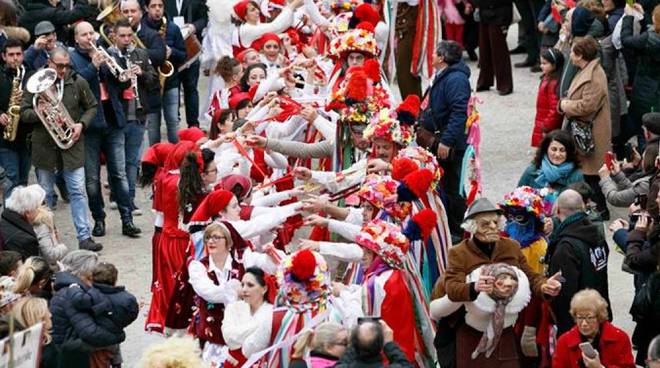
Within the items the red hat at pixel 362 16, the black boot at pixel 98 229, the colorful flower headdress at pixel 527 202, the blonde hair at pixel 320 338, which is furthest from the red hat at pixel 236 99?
the blonde hair at pixel 320 338

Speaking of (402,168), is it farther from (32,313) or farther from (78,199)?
(78,199)

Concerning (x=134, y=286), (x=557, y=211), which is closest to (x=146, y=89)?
(x=134, y=286)

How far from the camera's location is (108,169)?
14.8 m

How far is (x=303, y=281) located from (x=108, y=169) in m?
5.68

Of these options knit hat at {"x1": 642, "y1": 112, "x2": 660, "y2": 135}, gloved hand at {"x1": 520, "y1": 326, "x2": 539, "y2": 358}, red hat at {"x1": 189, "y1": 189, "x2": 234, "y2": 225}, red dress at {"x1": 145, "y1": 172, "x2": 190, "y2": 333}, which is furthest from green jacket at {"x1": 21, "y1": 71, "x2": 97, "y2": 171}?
gloved hand at {"x1": 520, "y1": 326, "x2": 539, "y2": 358}

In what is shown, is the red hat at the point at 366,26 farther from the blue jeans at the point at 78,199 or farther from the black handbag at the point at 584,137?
the blue jeans at the point at 78,199

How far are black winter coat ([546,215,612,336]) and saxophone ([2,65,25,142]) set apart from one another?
5.69 m

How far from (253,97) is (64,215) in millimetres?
2507

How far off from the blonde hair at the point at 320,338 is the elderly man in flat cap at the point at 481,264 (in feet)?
3.61

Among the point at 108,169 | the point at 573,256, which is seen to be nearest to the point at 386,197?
the point at 573,256

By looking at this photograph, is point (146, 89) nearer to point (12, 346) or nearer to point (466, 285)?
point (466, 285)

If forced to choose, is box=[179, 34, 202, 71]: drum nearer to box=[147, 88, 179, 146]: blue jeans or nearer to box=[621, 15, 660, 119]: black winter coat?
box=[147, 88, 179, 146]: blue jeans

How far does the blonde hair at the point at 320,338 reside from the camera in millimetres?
8844

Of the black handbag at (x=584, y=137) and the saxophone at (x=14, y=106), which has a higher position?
the saxophone at (x=14, y=106)
